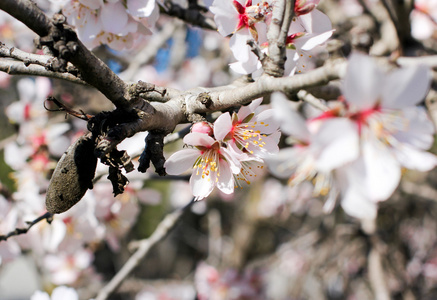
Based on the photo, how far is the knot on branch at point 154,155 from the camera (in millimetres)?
832

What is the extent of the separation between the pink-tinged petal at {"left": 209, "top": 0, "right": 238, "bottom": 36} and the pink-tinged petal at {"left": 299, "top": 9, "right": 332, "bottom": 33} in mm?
181

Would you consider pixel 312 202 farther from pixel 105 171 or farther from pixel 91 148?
pixel 91 148

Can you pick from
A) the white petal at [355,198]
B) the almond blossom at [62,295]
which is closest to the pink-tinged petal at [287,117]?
the white petal at [355,198]

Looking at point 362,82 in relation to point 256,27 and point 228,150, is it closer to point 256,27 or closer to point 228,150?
point 228,150

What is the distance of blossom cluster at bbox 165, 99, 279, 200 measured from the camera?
0.93 metres

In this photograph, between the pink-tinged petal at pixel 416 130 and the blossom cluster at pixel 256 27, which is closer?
the pink-tinged petal at pixel 416 130

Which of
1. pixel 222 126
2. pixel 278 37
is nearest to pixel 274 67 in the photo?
pixel 278 37

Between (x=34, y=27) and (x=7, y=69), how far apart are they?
31 cm

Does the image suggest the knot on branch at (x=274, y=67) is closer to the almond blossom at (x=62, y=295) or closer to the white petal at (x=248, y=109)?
the white petal at (x=248, y=109)

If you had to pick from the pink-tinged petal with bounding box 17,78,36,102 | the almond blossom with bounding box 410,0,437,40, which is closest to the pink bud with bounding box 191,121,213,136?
the pink-tinged petal with bounding box 17,78,36,102

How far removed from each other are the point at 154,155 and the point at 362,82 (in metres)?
0.46

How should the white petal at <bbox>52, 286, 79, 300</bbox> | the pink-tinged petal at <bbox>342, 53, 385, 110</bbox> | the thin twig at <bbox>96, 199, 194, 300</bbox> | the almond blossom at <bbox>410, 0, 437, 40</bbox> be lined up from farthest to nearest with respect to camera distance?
the almond blossom at <bbox>410, 0, 437, 40</bbox> < the thin twig at <bbox>96, 199, 194, 300</bbox> < the white petal at <bbox>52, 286, 79, 300</bbox> < the pink-tinged petal at <bbox>342, 53, 385, 110</bbox>

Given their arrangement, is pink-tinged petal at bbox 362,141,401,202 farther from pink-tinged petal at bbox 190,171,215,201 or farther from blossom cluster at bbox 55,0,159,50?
blossom cluster at bbox 55,0,159,50

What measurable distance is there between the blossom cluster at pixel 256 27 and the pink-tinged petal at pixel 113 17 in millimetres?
302
